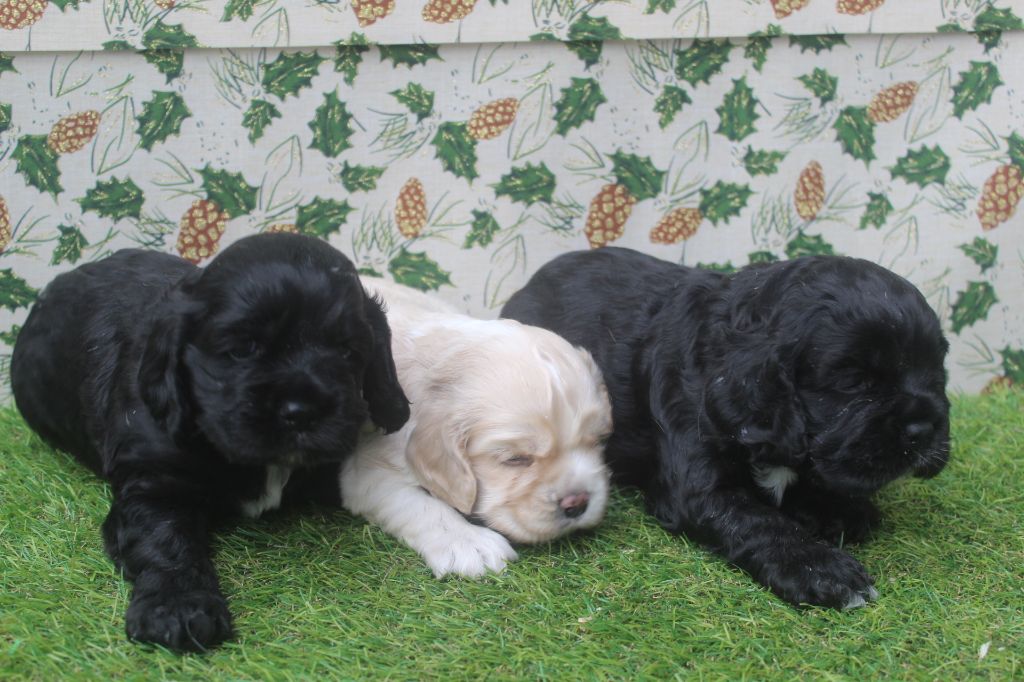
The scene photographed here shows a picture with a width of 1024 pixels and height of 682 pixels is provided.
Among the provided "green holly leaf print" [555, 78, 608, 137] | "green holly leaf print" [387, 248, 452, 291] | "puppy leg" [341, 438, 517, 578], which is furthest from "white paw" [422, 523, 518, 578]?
"green holly leaf print" [555, 78, 608, 137]

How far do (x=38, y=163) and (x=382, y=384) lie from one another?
2461mm

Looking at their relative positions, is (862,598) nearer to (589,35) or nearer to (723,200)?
(723,200)

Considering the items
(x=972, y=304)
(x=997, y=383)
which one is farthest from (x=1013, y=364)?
(x=972, y=304)

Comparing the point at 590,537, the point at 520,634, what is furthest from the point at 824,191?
the point at 520,634

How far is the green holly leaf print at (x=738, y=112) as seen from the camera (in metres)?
5.13

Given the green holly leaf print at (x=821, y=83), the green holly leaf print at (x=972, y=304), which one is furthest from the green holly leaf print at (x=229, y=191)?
the green holly leaf print at (x=972, y=304)

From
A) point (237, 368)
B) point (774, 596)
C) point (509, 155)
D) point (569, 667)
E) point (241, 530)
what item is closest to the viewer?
point (569, 667)

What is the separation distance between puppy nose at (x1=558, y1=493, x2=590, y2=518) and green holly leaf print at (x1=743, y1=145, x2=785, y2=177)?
98.6 inches

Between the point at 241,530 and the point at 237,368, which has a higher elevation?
the point at 237,368

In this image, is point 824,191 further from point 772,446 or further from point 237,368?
point 237,368

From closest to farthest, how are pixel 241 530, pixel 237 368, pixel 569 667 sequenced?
pixel 569 667
pixel 237 368
pixel 241 530

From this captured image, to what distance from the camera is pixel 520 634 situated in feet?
9.85

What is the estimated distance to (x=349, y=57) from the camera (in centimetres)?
489

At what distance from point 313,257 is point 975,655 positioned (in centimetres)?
233
